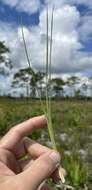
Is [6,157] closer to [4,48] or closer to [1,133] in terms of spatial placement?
[1,133]

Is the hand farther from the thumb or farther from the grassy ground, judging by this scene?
the grassy ground

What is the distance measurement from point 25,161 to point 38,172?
0.40 m

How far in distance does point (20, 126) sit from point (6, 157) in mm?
130

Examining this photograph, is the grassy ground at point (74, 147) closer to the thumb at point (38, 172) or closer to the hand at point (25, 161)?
the hand at point (25, 161)

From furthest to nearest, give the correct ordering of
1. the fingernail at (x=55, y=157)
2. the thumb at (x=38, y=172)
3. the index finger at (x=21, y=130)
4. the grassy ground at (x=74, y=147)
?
the grassy ground at (x=74, y=147) → the index finger at (x=21, y=130) → the fingernail at (x=55, y=157) → the thumb at (x=38, y=172)

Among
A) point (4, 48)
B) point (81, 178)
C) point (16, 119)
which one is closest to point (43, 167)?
point (81, 178)

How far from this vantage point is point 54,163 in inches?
50.9

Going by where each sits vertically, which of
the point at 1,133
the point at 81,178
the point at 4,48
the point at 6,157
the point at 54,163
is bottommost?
the point at 4,48

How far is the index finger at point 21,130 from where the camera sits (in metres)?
1.52

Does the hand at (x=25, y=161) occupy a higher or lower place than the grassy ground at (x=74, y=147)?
higher

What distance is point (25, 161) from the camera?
1598 millimetres

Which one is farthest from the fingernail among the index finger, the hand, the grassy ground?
the grassy ground

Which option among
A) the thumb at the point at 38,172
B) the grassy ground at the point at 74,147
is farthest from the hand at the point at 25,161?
the grassy ground at the point at 74,147

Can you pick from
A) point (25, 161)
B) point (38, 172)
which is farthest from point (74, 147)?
point (38, 172)
